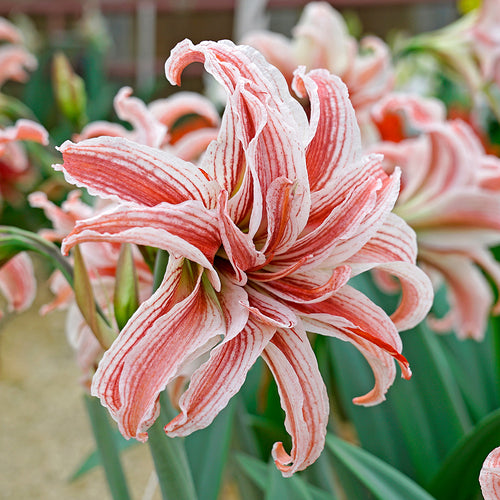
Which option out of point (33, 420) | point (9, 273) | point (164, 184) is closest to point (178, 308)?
point (164, 184)

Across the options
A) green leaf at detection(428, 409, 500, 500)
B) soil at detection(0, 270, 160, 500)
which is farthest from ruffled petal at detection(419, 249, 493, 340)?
soil at detection(0, 270, 160, 500)

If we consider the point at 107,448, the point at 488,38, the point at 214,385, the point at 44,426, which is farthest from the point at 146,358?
the point at 44,426

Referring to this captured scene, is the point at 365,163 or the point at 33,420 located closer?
the point at 365,163

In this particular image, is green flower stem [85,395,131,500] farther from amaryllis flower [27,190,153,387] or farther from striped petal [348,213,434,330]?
striped petal [348,213,434,330]

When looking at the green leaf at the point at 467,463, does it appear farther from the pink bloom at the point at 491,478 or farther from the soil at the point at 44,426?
the soil at the point at 44,426

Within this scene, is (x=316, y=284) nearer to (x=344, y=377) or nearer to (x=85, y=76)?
(x=344, y=377)

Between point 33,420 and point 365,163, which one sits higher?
point 365,163

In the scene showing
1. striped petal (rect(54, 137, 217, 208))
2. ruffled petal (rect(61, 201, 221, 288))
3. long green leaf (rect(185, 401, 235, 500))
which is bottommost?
long green leaf (rect(185, 401, 235, 500))
